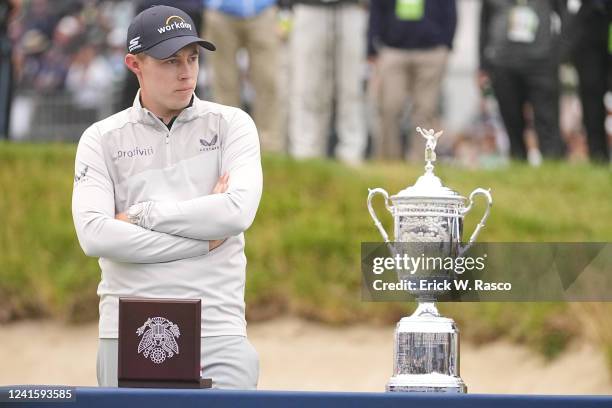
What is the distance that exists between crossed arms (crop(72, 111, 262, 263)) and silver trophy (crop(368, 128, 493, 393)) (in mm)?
405

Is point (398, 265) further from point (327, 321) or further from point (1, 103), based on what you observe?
point (1, 103)

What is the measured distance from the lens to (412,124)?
10.8 m

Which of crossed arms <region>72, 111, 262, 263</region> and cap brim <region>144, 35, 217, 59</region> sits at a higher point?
cap brim <region>144, 35, 217, 59</region>

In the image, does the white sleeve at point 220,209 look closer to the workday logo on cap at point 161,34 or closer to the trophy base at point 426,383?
the workday logo on cap at point 161,34

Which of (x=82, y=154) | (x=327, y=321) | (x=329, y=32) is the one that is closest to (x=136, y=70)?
(x=82, y=154)

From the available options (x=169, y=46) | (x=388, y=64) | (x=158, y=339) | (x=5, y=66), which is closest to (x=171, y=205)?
(x=169, y=46)

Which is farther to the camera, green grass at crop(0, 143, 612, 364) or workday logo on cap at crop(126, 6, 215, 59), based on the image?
green grass at crop(0, 143, 612, 364)

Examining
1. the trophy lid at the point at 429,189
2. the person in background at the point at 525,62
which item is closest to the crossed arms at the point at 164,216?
the trophy lid at the point at 429,189

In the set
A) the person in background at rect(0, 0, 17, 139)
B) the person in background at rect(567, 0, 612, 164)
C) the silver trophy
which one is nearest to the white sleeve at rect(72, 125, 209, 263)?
the silver trophy

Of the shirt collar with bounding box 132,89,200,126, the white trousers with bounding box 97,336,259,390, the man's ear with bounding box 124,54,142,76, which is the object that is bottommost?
the white trousers with bounding box 97,336,259,390

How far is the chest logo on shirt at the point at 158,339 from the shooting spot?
3.86 metres

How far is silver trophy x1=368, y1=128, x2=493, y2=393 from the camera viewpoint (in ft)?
14.0

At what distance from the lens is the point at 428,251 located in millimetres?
4387

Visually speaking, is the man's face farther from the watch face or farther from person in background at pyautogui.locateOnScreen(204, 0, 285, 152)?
person in background at pyautogui.locateOnScreen(204, 0, 285, 152)
